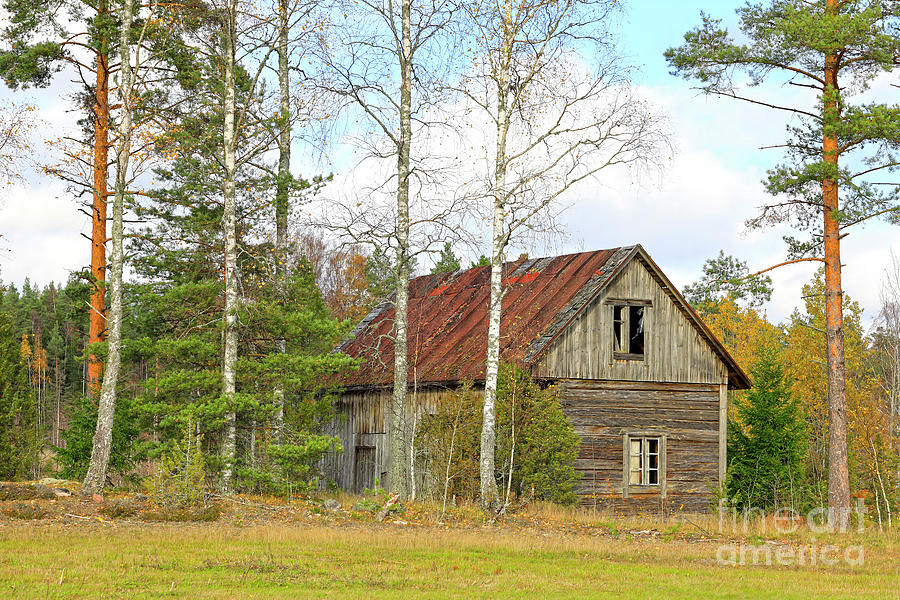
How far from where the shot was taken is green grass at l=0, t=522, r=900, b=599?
1148cm

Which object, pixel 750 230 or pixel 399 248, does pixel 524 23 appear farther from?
pixel 750 230

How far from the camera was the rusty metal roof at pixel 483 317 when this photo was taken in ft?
79.8

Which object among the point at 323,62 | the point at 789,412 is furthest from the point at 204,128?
the point at 789,412

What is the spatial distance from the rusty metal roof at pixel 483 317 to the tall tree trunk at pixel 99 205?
21.8 feet

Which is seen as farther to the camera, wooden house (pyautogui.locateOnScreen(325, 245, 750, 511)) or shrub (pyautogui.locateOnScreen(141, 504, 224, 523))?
wooden house (pyautogui.locateOnScreen(325, 245, 750, 511))

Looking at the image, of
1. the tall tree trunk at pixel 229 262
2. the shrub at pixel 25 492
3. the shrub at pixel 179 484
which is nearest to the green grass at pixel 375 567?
the shrub at pixel 179 484

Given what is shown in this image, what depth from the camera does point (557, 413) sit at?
22.2 meters

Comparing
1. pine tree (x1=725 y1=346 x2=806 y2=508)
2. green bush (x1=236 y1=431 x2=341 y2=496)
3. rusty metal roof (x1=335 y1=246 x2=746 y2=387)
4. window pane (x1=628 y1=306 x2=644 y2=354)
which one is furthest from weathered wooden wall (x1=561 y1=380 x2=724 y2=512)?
green bush (x1=236 y1=431 x2=341 y2=496)

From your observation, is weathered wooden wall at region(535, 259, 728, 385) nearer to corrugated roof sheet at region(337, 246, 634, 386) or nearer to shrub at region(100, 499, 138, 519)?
corrugated roof sheet at region(337, 246, 634, 386)

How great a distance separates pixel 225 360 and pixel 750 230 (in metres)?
12.7

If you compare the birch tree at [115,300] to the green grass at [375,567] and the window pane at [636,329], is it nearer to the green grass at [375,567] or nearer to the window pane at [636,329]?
the green grass at [375,567]

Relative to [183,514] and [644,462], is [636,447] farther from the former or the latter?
[183,514]

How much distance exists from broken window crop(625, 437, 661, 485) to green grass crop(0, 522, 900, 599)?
7425 millimetres

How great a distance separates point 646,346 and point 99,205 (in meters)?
14.8
